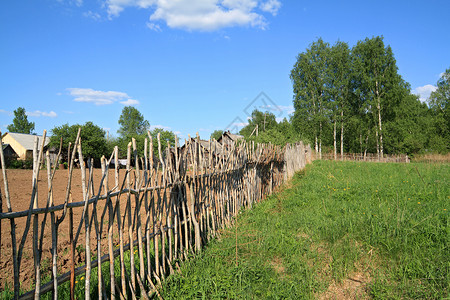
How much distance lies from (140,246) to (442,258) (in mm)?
3523

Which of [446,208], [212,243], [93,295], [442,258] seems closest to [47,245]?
[93,295]

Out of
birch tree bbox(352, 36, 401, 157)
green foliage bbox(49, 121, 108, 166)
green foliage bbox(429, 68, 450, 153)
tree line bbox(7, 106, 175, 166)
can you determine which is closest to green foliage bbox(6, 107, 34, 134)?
tree line bbox(7, 106, 175, 166)

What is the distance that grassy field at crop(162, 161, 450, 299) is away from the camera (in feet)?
9.65

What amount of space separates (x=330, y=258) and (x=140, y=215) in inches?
101

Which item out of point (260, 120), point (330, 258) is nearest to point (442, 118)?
point (260, 120)

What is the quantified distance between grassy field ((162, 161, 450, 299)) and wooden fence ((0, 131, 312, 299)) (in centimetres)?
32

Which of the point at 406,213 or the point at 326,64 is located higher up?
the point at 326,64

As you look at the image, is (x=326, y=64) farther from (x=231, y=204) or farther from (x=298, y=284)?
(x=298, y=284)

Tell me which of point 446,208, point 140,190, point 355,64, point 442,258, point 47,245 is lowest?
point 47,245

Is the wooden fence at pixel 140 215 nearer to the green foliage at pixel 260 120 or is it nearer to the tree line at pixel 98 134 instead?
the tree line at pixel 98 134

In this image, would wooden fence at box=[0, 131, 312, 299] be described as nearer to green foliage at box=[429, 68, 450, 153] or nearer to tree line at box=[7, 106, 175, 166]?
tree line at box=[7, 106, 175, 166]

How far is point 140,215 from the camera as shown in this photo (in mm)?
2812

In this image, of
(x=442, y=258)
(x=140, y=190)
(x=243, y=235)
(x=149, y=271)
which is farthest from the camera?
(x=243, y=235)

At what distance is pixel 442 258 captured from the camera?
10.7 ft
